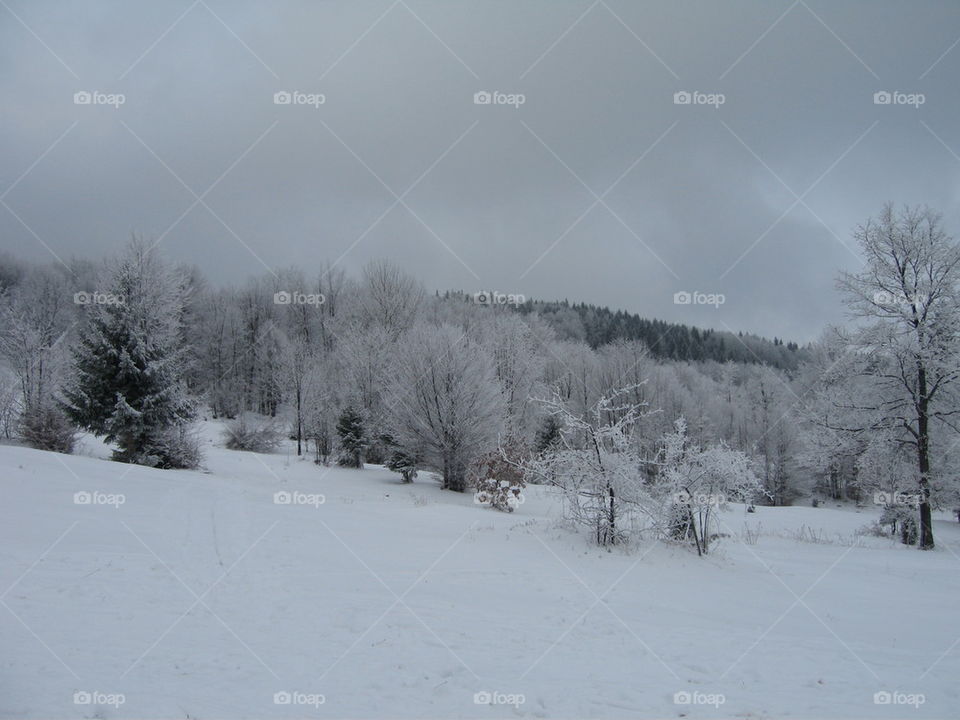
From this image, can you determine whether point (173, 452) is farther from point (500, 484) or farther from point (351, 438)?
point (500, 484)

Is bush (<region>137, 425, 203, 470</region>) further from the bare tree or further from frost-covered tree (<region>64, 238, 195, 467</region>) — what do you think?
the bare tree

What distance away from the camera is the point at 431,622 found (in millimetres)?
7074

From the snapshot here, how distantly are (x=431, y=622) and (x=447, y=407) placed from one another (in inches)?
799

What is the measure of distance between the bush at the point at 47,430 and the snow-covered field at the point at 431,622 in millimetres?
10344

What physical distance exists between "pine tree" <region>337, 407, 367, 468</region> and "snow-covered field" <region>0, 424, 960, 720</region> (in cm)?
1684

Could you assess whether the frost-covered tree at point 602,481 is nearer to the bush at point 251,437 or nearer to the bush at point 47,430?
the bush at point 47,430

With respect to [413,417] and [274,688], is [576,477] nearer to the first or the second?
[274,688]

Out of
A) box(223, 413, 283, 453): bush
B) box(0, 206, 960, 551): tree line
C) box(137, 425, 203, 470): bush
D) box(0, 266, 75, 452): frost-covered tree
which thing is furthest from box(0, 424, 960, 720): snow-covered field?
box(223, 413, 283, 453): bush

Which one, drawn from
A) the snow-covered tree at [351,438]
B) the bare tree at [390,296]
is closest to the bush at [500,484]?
the snow-covered tree at [351,438]

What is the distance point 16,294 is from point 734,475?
68473 mm

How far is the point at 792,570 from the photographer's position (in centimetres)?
1068

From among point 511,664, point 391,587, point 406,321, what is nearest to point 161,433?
point 391,587

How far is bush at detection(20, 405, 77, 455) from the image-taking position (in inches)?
830

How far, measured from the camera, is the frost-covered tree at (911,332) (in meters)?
15.4
